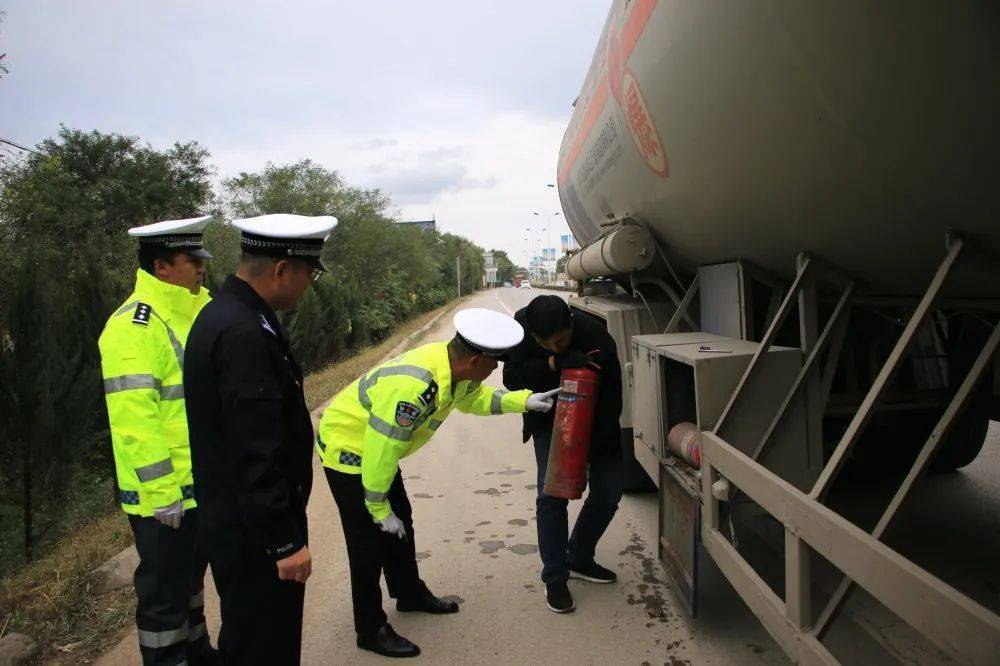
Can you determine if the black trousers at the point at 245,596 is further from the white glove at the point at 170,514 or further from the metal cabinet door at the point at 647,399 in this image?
the metal cabinet door at the point at 647,399

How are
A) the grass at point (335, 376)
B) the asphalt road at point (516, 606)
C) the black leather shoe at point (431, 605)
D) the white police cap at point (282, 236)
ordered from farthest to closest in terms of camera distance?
the grass at point (335, 376)
the black leather shoe at point (431, 605)
the asphalt road at point (516, 606)
the white police cap at point (282, 236)

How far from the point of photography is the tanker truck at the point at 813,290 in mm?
1619

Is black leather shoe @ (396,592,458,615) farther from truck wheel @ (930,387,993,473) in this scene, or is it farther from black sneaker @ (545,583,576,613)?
truck wheel @ (930,387,993,473)

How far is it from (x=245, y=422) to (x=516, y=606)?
2013mm

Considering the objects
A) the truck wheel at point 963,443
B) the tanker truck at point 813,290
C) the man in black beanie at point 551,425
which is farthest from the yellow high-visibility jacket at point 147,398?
the truck wheel at point 963,443

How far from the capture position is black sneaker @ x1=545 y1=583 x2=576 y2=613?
3145 millimetres

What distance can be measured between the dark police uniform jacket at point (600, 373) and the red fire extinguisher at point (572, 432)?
0.61 feet

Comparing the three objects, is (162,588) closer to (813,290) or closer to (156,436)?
(156,436)

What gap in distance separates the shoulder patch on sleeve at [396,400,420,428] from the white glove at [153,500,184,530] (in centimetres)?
86

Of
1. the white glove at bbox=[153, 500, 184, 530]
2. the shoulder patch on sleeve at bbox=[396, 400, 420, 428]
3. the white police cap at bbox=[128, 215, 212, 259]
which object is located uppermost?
the white police cap at bbox=[128, 215, 212, 259]

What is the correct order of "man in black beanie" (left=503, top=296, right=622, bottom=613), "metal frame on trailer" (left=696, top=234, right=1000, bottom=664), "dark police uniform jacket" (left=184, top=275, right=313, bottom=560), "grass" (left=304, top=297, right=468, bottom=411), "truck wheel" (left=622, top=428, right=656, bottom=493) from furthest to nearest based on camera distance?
"grass" (left=304, top=297, right=468, bottom=411) → "truck wheel" (left=622, top=428, right=656, bottom=493) → "man in black beanie" (left=503, top=296, right=622, bottom=613) → "dark police uniform jacket" (left=184, top=275, right=313, bottom=560) → "metal frame on trailer" (left=696, top=234, right=1000, bottom=664)

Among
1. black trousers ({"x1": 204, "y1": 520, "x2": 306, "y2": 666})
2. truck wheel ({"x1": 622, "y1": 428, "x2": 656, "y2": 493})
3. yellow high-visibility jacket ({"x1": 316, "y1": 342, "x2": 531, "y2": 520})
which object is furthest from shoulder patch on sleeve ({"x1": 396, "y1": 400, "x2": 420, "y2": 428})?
truck wheel ({"x1": 622, "y1": 428, "x2": 656, "y2": 493})

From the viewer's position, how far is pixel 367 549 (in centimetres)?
280

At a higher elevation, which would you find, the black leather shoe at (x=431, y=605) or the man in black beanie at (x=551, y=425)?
the man in black beanie at (x=551, y=425)
